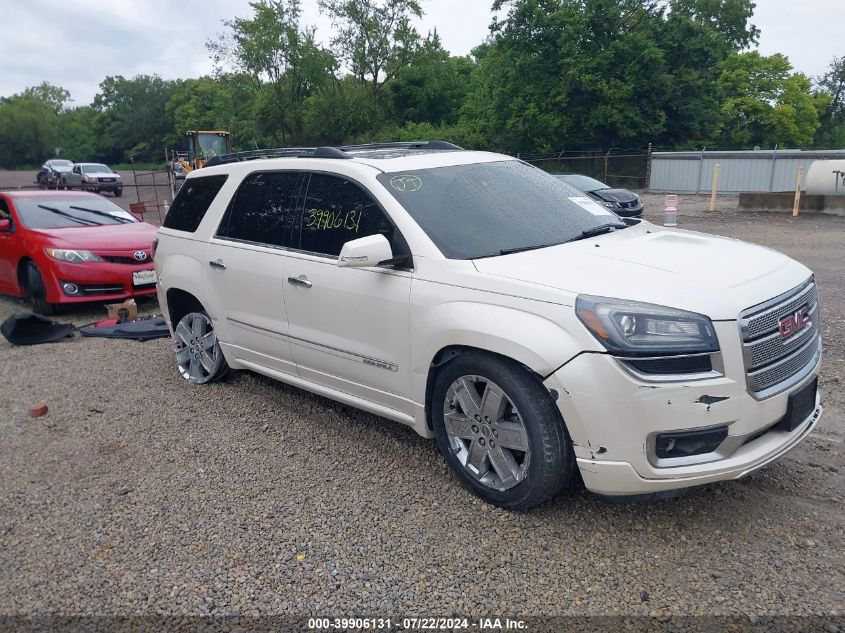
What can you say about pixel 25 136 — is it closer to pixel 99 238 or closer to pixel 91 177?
pixel 91 177

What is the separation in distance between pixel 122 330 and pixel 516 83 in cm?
3547

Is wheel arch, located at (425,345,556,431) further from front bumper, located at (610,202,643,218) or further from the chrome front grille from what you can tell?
front bumper, located at (610,202,643,218)

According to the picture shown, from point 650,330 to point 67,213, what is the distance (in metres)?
8.43

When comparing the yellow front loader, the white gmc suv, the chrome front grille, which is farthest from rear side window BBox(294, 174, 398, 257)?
the yellow front loader

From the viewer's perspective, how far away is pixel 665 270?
3295 millimetres

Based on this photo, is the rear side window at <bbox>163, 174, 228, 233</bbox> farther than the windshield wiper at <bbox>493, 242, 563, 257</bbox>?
Yes

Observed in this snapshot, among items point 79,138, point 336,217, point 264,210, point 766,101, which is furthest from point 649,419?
point 79,138

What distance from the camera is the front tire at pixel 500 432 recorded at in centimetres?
317

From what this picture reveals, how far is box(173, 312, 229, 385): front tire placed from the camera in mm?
5492

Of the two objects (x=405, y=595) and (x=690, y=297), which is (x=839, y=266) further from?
(x=405, y=595)

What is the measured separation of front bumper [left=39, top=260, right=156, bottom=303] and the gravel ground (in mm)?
3470

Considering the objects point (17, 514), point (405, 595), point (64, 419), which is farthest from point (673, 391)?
point (64, 419)

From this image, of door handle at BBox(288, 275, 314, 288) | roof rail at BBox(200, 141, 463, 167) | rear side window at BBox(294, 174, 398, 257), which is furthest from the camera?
roof rail at BBox(200, 141, 463, 167)

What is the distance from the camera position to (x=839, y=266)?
1044cm
